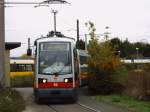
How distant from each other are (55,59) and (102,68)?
23.9 ft

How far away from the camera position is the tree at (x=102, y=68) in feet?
114

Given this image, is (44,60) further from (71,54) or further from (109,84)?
(109,84)

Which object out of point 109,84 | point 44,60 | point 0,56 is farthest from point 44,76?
point 109,84

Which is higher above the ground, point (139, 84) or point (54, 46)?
point (54, 46)

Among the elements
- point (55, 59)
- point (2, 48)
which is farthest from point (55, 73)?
point (2, 48)

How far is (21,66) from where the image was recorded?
58.6 meters

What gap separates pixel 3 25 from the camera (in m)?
33.1

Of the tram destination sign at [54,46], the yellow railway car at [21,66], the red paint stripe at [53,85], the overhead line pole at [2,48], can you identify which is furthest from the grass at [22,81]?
the red paint stripe at [53,85]

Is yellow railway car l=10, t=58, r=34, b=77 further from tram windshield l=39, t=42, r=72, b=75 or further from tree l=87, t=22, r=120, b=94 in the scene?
tram windshield l=39, t=42, r=72, b=75

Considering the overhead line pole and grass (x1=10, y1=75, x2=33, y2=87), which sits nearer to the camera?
the overhead line pole

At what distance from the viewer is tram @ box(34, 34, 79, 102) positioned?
27859 millimetres

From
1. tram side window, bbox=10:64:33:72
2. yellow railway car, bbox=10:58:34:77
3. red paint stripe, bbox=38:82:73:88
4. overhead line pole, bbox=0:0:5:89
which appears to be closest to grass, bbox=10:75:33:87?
yellow railway car, bbox=10:58:34:77

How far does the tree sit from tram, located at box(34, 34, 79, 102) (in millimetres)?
6262

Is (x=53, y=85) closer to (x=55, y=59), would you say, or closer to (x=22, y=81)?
(x=55, y=59)
